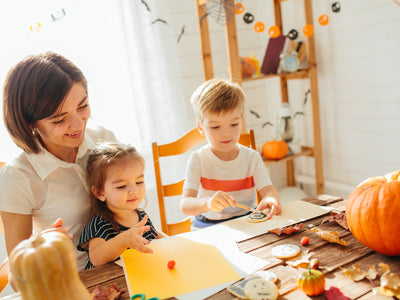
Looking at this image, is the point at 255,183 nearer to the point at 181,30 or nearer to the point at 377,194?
the point at 377,194

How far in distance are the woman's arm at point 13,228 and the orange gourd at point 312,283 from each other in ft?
2.86

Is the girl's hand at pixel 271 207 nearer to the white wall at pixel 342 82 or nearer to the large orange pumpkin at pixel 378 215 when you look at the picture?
the large orange pumpkin at pixel 378 215

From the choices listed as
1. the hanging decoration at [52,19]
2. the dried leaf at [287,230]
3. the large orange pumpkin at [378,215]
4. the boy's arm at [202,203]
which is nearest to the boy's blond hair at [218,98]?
the boy's arm at [202,203]

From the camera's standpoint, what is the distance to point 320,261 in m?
0.89

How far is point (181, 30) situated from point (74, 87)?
4.87ft

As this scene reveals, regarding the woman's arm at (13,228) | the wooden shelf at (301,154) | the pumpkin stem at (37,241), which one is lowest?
the wooden shelf at (301,154)

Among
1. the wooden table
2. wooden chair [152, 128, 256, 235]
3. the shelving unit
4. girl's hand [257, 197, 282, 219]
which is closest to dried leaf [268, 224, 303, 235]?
the wooden table

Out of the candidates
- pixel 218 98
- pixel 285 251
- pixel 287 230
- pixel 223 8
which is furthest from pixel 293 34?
pixel 285 251

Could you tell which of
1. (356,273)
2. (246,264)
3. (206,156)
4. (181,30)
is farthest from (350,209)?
(181,30)

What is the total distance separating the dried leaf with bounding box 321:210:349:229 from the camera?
107 cm

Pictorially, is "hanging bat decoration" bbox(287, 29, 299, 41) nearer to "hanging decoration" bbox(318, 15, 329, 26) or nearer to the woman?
"hanging decoration" bbox(318, 15, 329, 26)

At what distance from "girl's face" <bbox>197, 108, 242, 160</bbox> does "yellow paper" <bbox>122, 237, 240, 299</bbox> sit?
51 cm

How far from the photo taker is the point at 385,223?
86cm

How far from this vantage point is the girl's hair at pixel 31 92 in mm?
1121
